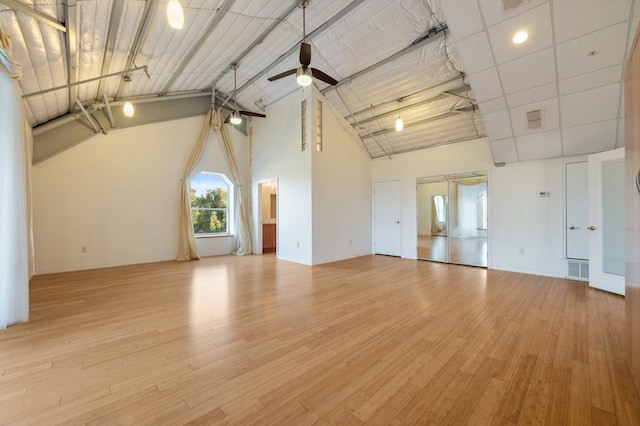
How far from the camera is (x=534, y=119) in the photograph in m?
4.30

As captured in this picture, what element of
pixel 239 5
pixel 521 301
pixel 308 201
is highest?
pixel 239 5

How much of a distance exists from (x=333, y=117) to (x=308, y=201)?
2279 millimetres

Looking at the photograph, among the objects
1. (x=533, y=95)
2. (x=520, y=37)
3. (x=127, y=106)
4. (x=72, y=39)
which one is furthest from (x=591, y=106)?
(x=127, y=106)

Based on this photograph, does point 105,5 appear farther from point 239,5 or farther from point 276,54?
point 276,54

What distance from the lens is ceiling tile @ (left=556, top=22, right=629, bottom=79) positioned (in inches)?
121

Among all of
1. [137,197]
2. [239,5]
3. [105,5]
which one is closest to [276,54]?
[239,5]

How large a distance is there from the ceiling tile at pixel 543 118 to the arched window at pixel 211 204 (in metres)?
6.67

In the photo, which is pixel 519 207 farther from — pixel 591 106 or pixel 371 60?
pixel 371 60

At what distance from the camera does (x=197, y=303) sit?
3.34 m

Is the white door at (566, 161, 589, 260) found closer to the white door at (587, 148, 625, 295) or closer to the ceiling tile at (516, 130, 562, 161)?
the ceiling tile at (516, 130, 562, 161)

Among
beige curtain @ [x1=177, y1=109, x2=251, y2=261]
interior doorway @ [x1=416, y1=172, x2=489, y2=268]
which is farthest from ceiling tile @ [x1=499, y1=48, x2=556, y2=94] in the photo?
beige curtain @ [x1=177, y1=109, x2=251, y2=261]

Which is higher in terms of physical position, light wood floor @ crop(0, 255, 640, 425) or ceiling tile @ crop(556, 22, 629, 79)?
ceiling tile @ crop(556, 22, 629, 79)

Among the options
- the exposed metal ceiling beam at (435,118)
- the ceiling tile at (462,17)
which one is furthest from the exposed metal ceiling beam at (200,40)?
the exposed metal ceiling beam at (435,118)

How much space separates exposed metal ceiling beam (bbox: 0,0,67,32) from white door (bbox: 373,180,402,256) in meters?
6.62
